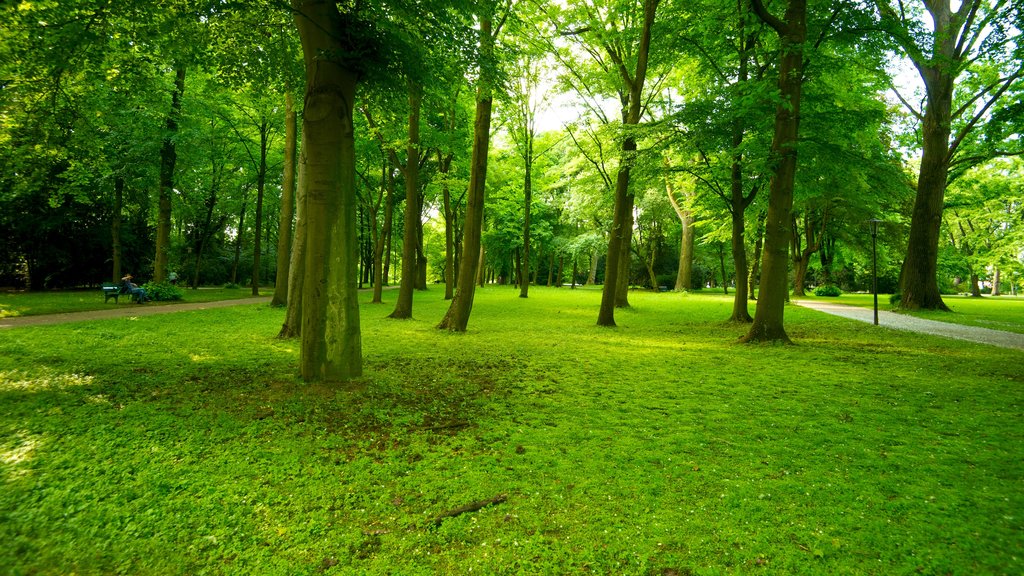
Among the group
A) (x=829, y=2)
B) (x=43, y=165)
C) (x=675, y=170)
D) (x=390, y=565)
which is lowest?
(x=390, y=565)

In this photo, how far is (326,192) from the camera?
564cm

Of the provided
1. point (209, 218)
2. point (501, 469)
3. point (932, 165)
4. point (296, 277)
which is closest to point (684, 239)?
point (932, 165)

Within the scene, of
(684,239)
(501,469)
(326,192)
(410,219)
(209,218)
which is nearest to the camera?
(501,469)

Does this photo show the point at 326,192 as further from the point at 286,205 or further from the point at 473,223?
the point at 286,205

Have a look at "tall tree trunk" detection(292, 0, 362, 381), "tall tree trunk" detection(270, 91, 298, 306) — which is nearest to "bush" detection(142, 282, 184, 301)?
"tall tree trunk" detection(270, 91, 298, 306)

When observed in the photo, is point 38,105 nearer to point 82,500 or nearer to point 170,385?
point 170,385

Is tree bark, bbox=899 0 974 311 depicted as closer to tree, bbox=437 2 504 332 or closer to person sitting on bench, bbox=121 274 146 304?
tree, bbox=437 2 504 332

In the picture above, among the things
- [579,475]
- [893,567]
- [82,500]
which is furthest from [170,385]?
[893,567]

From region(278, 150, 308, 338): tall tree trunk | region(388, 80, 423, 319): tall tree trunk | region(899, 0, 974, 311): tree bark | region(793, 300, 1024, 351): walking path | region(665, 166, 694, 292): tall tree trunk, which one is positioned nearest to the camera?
region(278, 150, 308, 338): tall tree trunk

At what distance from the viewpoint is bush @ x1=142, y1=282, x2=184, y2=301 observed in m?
18.5

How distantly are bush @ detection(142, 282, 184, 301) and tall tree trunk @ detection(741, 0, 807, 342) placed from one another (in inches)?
896

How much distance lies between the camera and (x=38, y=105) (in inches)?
264

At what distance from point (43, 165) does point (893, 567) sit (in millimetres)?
14888

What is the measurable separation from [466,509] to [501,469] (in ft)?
2.33
